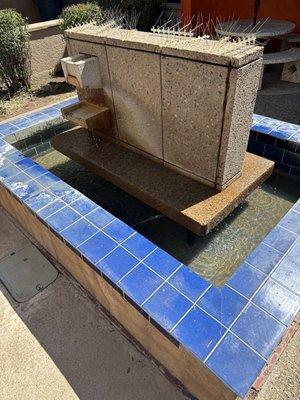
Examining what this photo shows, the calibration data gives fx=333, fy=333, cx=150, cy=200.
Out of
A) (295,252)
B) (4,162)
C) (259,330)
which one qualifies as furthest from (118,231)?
(4,162)

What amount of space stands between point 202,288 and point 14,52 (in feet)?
29.3

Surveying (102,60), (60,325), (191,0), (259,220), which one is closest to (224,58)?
(102,60)

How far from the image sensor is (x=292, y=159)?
4.71m

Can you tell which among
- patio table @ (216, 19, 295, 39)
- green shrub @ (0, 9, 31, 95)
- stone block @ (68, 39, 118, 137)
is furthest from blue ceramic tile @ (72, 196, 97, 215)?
green shrub @ (0, 9, 31, 95)

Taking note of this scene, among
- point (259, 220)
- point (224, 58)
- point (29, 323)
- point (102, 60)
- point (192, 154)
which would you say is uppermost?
point (224, 58)

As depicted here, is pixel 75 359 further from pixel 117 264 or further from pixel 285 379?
pixel 285 379

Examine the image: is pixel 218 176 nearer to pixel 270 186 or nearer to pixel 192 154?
pixel 192 154

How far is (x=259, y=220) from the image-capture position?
430 cm

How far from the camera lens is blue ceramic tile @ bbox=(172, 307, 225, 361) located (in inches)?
95.3

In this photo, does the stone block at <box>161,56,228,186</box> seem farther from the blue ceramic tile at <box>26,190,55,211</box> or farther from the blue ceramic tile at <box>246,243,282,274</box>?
the blue ceramic tile at <box>26,190,55,211</box>

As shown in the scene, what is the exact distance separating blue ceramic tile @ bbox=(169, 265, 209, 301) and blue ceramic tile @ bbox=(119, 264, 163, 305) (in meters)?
0.14

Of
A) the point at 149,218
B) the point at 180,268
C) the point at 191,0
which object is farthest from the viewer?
the point at 191,0

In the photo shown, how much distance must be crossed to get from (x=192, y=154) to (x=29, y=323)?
2.67 meters

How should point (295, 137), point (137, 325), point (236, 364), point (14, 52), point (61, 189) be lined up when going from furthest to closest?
point (14, 52), point (295, 137), point (61, 189), point (137, 325), point (236, 364)
